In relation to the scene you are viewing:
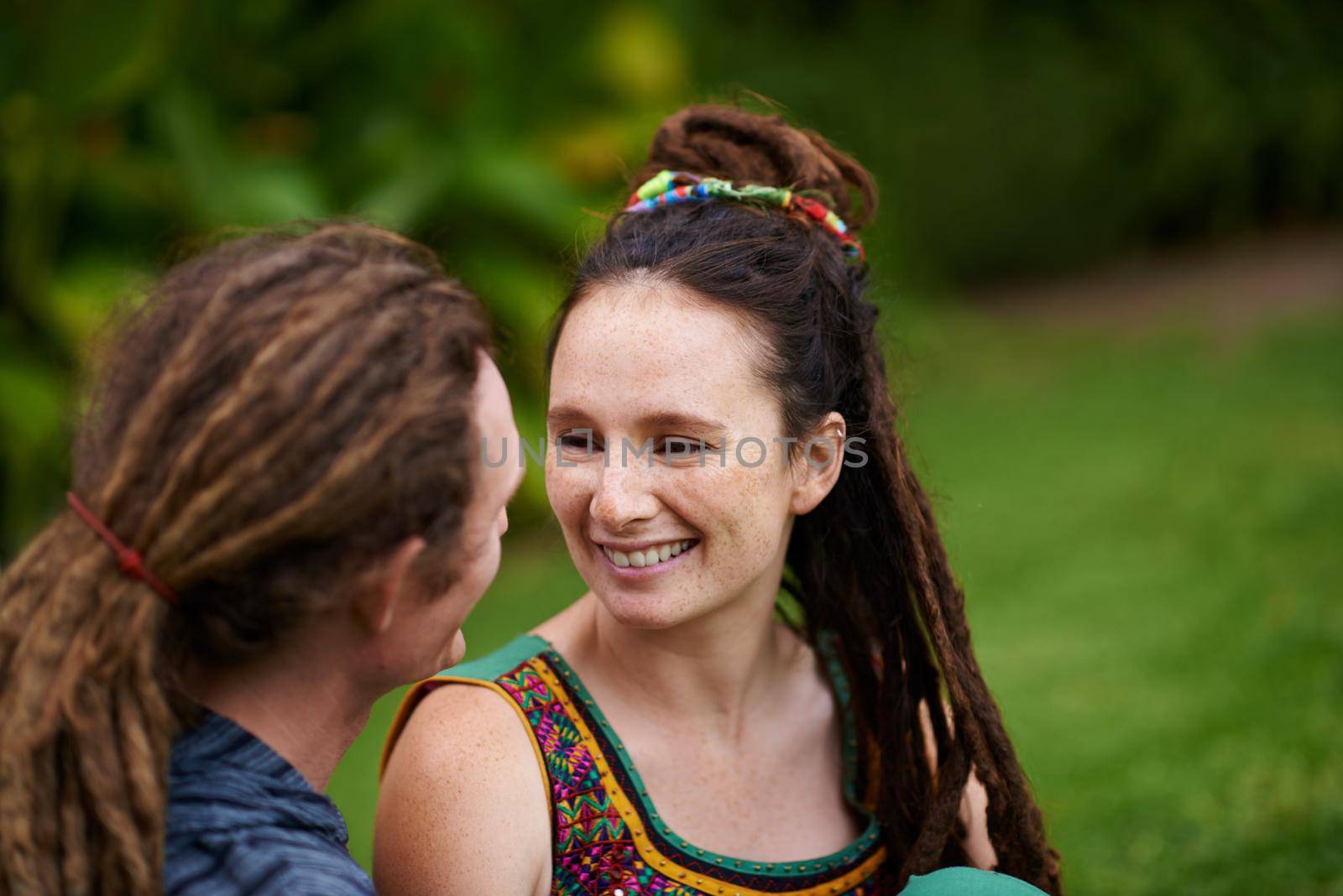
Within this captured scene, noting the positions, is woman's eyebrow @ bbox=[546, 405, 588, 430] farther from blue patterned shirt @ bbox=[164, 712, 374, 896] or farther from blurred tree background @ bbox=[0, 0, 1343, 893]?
blue patterned shirt @ bbox=[164, 712, 374, 896]

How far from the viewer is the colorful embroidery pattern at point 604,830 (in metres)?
2.07

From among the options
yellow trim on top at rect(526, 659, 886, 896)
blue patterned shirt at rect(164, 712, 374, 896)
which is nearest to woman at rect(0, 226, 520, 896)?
blue patterned shirt at rect(164, 712, 374, 896)

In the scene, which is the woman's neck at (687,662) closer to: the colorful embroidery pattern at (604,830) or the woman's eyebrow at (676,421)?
the colorful embroidery pattern at (604,830)

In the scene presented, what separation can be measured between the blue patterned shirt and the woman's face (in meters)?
0.66

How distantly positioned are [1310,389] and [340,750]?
7.98 metres

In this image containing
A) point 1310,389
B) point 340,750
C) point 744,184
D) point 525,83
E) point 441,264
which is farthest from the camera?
point 1310,389

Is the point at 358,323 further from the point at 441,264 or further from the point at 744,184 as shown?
the point at 744,184

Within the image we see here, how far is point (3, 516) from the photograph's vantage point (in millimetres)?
5809

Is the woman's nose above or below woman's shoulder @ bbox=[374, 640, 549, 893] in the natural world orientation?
above

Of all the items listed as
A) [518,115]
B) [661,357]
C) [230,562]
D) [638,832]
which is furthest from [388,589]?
[518,115]

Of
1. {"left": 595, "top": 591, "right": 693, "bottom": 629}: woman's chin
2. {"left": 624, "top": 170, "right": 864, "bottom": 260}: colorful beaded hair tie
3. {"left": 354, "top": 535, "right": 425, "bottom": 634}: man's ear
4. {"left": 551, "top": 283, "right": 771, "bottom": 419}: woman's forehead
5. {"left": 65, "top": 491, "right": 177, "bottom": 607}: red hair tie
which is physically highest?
{"left": 624, "top": 170, "right": 864, "bottom": 260}: colorful beaded hair tie

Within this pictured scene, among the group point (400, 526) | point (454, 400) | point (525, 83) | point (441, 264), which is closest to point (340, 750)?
point (400, 526)

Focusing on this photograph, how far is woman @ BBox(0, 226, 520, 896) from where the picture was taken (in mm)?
1382

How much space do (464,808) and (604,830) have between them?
25cm
